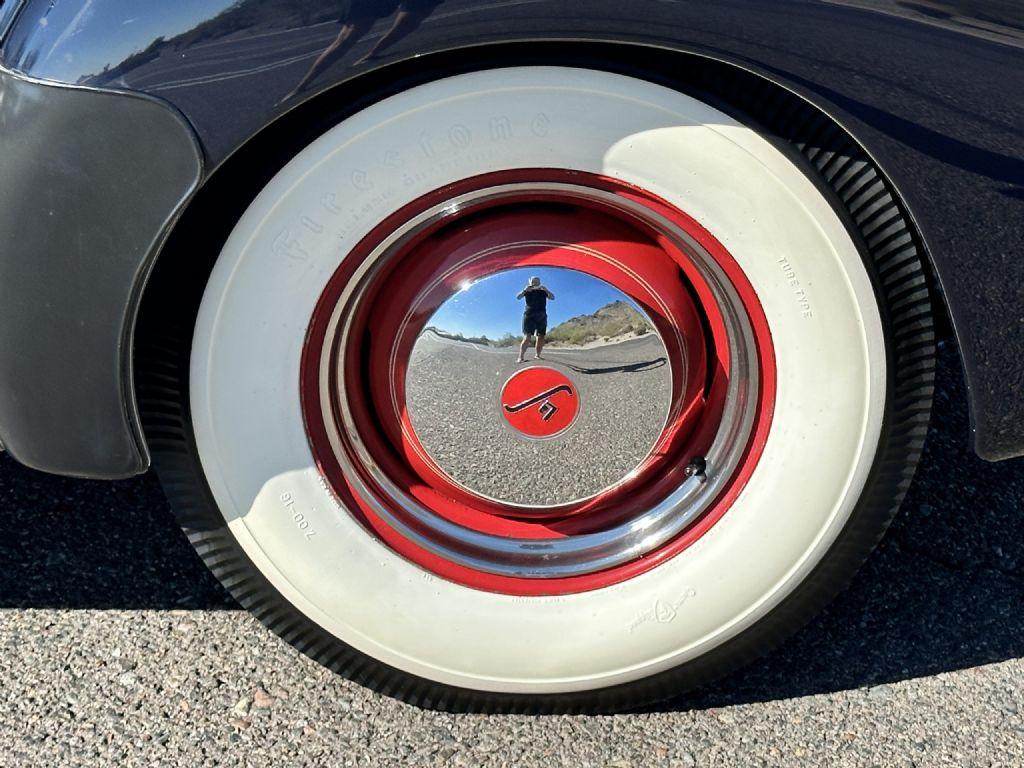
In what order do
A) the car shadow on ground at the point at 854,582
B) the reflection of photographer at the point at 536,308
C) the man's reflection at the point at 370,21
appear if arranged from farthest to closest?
the car shadow on ground at the point at 854,582 < the reflection of photographer at the point at 536,308 < the man's reflection at the point at 370,21

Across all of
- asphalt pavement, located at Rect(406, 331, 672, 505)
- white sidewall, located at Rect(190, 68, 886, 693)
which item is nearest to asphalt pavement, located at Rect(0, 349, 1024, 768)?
white sidewall, located at Rect(190, 68, 886, 693)

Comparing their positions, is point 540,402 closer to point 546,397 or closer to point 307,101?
point 546,397

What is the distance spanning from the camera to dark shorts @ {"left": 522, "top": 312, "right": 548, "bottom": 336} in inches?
49.3

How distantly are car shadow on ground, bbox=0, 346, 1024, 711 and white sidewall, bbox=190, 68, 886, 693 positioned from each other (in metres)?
0.24

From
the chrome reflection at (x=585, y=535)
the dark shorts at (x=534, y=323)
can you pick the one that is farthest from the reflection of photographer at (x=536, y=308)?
the chrome reflection at (x=585, y=535)

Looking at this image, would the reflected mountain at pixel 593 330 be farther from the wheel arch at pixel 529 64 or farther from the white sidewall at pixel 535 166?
the wheel arch at pixel 529 64

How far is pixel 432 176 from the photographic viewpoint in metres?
1.16

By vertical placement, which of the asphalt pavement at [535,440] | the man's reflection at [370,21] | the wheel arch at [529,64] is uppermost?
the man's reflection at [370,21]

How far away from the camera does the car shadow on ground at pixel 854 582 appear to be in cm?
148

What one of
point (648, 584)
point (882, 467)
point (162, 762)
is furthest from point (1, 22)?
point (882, 467)

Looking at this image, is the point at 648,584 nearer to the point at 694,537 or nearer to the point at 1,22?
the point at 694,537

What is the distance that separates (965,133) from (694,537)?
630 millimetres

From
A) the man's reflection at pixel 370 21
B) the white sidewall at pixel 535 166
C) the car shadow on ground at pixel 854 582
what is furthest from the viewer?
the car shadow on ground at pixel 854 582

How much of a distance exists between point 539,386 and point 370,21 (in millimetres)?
515
